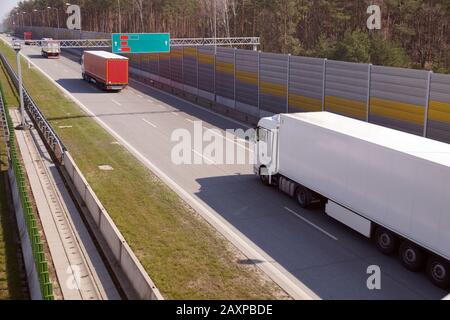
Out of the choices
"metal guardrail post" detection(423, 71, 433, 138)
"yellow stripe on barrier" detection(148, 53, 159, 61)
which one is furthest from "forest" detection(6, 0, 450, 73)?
"metal guardrail post" detection(423, 71, 433, 138)

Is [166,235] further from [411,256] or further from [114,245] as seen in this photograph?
[411,256]

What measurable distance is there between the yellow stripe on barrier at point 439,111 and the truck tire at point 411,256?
927 centimetres

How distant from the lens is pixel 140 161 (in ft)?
80.5

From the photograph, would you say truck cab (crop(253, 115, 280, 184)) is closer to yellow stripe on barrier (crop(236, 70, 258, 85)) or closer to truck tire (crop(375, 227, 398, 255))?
truck tire (crop(375, 227, 398, 255))

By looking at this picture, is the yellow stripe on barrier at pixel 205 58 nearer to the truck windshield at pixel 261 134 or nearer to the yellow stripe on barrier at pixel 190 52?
the yellow stripe on barrier at pixel 190 52

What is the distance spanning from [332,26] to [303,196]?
6033cm

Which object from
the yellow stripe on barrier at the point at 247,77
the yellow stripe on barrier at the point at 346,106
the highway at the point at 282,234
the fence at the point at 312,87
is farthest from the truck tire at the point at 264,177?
the yellow stripe on barrier at the point at 247,77

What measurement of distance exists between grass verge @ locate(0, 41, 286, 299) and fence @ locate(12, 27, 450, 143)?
1124cm

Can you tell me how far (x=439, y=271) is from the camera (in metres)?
13.0

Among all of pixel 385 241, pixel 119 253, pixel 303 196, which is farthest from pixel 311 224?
pixel 119 253

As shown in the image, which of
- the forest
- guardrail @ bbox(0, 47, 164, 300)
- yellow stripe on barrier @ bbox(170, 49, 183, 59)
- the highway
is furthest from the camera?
the forest

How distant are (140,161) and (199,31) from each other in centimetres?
9524

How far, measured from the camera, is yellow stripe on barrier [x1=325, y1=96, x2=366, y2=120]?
85.2 feet
